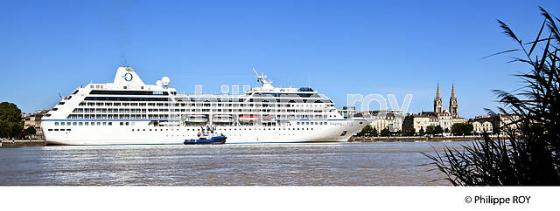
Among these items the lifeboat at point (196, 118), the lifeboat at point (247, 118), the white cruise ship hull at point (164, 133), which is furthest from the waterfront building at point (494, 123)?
the lifeboat at point (247, 118)

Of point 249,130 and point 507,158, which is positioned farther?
point 249,130

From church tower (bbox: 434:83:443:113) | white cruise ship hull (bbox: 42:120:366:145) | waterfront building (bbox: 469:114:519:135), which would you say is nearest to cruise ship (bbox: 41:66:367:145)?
white cruise ship hull (bbox: 42:120:366:145)

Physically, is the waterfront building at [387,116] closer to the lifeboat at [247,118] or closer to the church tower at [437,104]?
the church tower at [437,104]

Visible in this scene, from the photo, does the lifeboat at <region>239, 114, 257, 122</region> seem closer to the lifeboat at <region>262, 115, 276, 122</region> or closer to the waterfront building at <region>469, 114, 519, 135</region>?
the lifeboat at <region>262, 115, 276, 122</region>

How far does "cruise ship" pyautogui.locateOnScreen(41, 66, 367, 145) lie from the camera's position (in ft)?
46.3

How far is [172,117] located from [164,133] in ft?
2.93

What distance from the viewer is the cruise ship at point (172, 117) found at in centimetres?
1412

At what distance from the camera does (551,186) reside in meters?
2.47

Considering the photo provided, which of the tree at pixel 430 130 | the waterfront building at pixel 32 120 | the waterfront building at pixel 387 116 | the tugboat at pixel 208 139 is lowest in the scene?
the tugboat at pixel 208 139

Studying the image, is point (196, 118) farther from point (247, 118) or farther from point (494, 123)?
point (494, 123)
